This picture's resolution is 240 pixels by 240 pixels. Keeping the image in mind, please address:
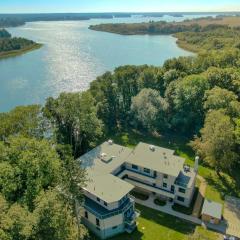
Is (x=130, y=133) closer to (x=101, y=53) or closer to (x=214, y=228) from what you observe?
(x=214, y=228)

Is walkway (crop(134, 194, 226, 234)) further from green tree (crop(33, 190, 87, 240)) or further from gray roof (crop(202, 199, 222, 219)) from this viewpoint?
green tree (crop(33, 190, 87, 240))

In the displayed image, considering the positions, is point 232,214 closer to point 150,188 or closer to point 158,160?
point 150,188

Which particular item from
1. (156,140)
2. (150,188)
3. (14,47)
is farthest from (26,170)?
(14,47)

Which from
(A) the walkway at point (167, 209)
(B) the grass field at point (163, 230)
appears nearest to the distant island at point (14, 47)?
(A) the walkway at point (167, 209)

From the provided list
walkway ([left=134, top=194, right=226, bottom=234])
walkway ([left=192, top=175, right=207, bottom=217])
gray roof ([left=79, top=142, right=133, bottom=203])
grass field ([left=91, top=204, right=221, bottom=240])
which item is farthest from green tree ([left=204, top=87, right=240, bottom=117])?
grass field ([left=91, top=204, right=221, bottom=240])

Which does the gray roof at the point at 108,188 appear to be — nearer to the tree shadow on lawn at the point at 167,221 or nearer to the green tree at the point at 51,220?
the tree shadow on lawn at the point at 167,221
